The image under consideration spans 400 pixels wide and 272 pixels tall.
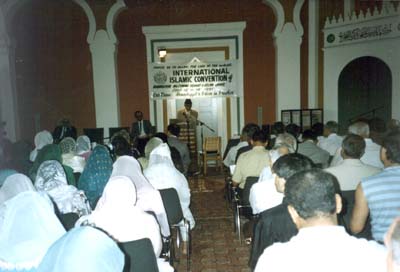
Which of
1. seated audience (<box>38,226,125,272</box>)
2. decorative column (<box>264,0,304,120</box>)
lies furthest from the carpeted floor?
decorative column (<box>264,0,304,120</box>)

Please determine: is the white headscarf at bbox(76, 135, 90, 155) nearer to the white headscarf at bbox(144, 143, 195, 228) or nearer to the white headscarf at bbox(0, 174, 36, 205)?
the white headscarf at bbox(144, 143, 195, 228)

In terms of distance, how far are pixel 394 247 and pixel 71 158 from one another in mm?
3953

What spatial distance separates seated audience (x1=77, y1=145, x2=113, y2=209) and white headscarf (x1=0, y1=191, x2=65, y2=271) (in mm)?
1747

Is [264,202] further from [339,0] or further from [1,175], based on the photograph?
[339,0]

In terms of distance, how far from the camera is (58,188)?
3.11 metres

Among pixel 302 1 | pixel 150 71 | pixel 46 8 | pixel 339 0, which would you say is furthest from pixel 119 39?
pixel 339 0

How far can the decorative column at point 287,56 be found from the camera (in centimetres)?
855

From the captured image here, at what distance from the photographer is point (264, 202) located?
2787mm

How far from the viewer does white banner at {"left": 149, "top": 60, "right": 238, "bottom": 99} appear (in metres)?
8.50

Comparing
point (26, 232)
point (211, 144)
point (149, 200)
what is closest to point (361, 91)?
point (211, 144)

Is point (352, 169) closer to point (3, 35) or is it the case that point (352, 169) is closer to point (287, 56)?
point (287, 56)

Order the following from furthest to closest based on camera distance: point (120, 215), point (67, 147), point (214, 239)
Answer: point (67, 147) → point (214, 239) → point (120, 215)

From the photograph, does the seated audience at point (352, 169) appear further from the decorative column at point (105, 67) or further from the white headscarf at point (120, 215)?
the decorative column at point (105, 67)

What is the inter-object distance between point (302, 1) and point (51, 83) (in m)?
5.98
